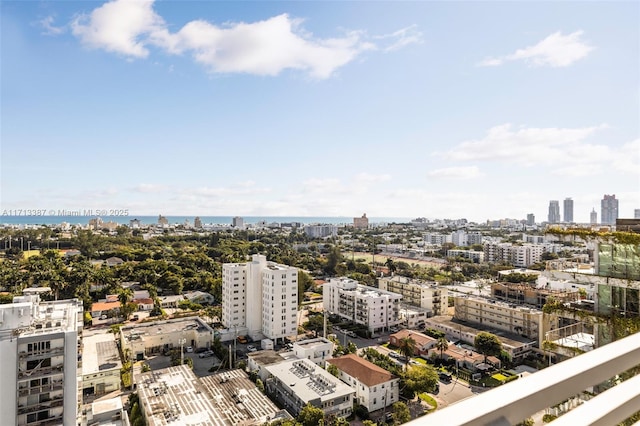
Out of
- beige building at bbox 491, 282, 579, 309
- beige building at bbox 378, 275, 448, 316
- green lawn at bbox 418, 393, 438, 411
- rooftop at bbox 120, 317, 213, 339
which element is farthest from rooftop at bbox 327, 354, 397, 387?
beige building at bbox 491, 282, 579, 309

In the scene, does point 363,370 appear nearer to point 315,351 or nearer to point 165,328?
point 315,351

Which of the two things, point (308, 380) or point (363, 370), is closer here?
point (308, 380)

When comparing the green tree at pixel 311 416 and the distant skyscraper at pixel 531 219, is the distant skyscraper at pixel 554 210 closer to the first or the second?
the distant skyscraper at pixel 531 219

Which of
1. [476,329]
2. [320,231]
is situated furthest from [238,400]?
[320,231]

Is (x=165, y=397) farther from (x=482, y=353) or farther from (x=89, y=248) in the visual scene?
(x=89, y=248)

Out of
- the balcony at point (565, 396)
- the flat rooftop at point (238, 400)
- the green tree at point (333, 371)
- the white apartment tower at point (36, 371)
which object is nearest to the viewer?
the balcony at point (565, 396)

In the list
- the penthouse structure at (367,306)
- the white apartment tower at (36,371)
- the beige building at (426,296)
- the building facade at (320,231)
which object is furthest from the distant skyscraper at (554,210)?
the white apartment tower at (36,371)
